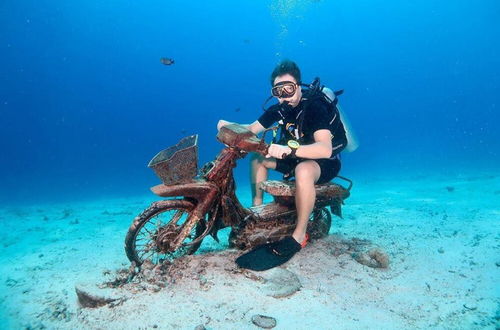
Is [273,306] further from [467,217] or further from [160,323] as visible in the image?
[467,217]

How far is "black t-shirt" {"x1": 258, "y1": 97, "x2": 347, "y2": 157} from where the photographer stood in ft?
12.4

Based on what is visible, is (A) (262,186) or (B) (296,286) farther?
(A) (262,186)

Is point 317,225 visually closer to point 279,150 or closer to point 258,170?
point 258,170

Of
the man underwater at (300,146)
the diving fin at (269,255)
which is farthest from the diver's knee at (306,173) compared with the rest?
the diving fin at (269,255)

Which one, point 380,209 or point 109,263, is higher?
point 380,209

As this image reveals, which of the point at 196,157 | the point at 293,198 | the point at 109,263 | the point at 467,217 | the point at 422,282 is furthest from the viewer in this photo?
the point at 467,217

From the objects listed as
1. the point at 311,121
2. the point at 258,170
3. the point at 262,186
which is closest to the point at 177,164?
the point at 262,186

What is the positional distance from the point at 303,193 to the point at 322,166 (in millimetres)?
713

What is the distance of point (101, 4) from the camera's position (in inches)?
2886

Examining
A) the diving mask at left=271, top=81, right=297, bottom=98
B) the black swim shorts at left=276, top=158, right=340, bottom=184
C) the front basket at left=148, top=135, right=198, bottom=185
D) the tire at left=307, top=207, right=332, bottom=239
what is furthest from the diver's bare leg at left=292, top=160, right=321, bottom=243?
the front basket at left=148, top=135, right=198, bottom=185

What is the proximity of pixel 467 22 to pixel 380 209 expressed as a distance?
118m

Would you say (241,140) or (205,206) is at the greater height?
(241,140)

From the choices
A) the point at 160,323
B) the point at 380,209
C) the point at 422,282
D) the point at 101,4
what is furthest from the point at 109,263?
the point at 101,4

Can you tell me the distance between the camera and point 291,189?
3932 mm
